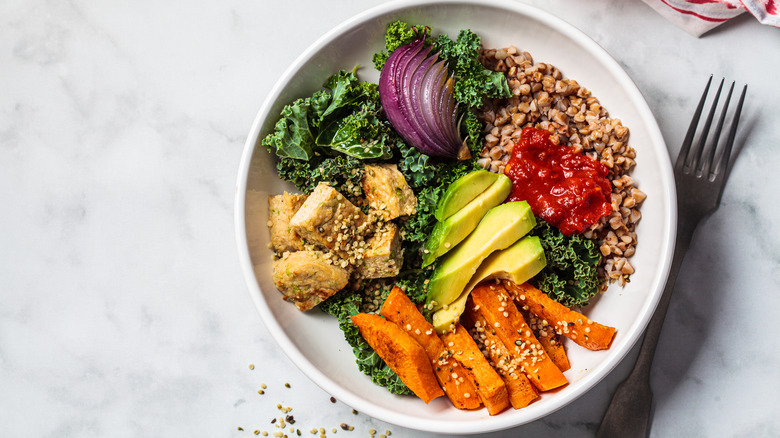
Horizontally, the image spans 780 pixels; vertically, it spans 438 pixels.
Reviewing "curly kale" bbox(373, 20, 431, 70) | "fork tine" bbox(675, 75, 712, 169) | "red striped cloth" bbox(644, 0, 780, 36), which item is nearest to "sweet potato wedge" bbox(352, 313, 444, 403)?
"curly kale" bbox(373, 20, 431, 70)

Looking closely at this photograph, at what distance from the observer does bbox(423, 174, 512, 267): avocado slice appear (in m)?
2.35

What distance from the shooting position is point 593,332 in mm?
2418

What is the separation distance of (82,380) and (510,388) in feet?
7.38

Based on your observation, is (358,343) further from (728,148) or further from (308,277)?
(728,148)

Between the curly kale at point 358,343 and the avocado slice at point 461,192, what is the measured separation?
0.55m

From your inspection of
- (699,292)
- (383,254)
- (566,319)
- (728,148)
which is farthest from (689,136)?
(383,254)

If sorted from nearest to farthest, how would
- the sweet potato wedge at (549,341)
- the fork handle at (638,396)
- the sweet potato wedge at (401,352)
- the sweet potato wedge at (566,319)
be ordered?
the sweet potato wedge at (401,352), the sweet potato wedge at (566,319), the sweet potato wedge at (549,341), the fork handle at (638,396)

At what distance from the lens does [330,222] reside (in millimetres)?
2357

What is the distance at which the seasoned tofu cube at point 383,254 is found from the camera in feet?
7.75

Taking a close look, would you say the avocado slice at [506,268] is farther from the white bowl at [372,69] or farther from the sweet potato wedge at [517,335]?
the white bowl at [372,69]

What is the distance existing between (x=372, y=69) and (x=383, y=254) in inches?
35.4

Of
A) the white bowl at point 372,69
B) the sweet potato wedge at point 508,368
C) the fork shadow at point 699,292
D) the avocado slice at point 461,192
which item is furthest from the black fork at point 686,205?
the avocado slice at point 461,192

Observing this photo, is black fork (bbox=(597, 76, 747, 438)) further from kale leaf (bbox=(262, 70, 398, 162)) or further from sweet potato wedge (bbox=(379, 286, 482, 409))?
kale leaf (bbox=(262, 70, 398, 162))

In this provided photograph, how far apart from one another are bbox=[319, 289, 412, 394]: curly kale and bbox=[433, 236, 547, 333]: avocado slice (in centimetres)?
30
